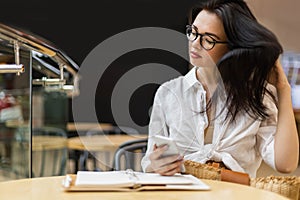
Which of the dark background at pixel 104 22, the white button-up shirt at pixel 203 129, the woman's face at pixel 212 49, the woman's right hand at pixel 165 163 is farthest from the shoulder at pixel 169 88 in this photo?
the dark background at pixel 104 22

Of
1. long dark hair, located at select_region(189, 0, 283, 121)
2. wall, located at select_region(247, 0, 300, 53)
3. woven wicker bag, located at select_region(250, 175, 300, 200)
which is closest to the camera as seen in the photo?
woven wicker bag, located at select_region(250, 175, 300, 200)

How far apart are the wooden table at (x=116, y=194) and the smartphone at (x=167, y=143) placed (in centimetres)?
16

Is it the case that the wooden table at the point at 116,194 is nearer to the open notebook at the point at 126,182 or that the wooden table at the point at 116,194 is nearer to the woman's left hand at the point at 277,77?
the open notebook at the point at 126,182

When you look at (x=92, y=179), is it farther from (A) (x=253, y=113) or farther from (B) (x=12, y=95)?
(B) (x=12, y=95)

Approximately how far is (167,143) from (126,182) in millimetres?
190

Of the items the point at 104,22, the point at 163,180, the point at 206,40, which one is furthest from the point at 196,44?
the point at 104,22

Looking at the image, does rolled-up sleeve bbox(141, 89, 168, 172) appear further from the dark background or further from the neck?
the dark background

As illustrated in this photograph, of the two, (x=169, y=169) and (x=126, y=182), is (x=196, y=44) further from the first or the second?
(x=126, y=182)

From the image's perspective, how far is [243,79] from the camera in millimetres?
1445

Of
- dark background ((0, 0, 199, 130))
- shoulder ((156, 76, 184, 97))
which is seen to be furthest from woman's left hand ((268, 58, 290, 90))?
dark background ((0, 0, 199, 130))

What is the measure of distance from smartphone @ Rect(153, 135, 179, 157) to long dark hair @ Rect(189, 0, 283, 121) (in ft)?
1.22

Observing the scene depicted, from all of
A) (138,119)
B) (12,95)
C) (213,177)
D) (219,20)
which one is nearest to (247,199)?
(213,177)

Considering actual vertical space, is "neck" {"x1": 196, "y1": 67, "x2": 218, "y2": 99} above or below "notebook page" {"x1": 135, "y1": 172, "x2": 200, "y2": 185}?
above

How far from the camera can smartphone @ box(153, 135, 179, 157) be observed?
1.14 m
